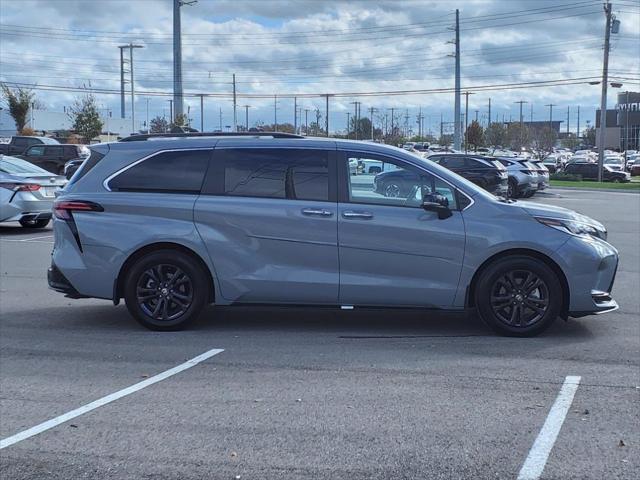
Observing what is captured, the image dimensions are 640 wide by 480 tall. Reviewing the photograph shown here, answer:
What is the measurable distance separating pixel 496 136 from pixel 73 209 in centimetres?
8818

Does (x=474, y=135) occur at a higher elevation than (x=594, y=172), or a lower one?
higher

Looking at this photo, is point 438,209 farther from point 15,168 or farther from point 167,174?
point 15,168

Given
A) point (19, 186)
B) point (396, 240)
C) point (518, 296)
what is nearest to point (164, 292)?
point (396, 240)

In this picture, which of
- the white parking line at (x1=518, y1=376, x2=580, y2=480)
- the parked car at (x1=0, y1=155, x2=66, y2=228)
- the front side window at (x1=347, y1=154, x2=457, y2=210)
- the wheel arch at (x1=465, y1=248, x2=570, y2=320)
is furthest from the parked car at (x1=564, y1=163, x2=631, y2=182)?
the white parking line at (x1=518, y1=376, x2=580, y2=480)

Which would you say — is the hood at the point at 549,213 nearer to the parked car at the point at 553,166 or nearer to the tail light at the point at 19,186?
the tail light at the point at 19,186

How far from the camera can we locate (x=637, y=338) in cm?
715

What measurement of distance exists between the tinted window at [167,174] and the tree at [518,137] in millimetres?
82197

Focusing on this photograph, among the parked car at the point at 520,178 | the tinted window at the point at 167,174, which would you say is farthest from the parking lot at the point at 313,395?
the parked car at the point at 520,178

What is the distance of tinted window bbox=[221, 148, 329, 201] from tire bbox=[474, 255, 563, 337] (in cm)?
170

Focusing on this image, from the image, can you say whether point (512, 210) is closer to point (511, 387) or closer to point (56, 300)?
point (511, 387)

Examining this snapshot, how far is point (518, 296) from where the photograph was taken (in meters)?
6.98

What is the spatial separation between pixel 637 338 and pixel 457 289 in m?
1.77

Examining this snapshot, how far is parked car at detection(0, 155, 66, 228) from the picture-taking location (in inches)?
589

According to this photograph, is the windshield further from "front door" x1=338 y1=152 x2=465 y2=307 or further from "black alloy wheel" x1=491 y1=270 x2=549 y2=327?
"black alloy wheel" x1=491 y1=270 x2=549 y2=327
